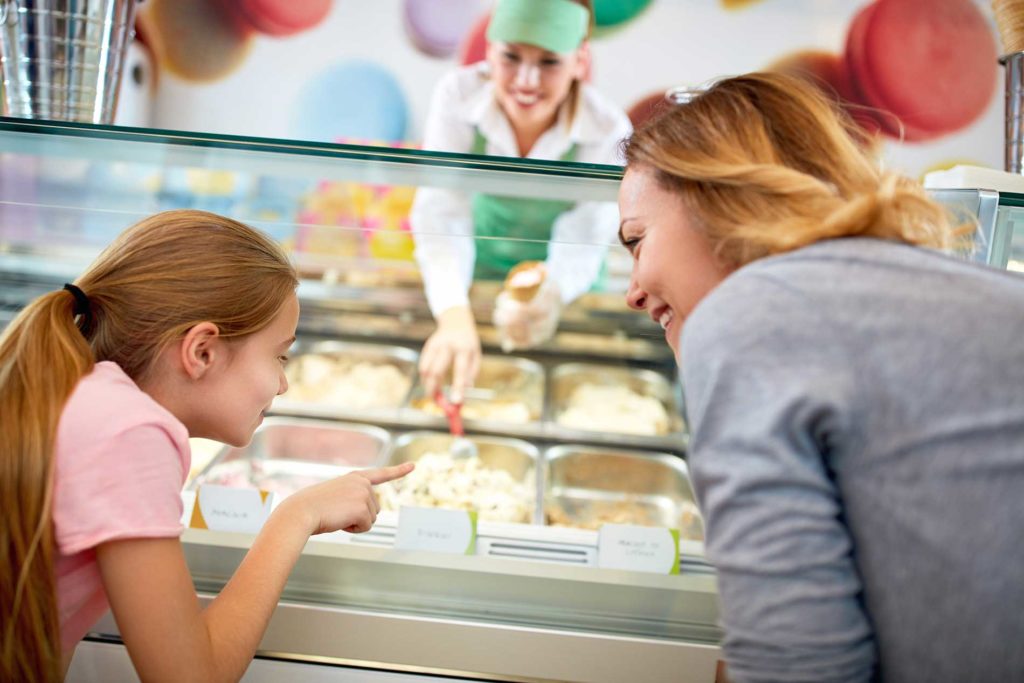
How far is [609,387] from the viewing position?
2.37m

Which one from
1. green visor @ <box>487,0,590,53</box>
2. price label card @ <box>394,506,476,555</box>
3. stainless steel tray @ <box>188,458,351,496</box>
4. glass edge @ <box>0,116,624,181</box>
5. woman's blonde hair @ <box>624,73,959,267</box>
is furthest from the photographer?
green visor @ <box>487,0,590,53</box>

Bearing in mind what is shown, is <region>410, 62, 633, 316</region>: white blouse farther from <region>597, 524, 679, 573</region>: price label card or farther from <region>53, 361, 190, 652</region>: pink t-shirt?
<region>53, 361, 190, 652</region>: pink t-shirt

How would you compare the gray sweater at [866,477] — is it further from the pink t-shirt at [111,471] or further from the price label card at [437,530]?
the price label card at [437,530]

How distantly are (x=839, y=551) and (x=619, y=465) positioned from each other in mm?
1396

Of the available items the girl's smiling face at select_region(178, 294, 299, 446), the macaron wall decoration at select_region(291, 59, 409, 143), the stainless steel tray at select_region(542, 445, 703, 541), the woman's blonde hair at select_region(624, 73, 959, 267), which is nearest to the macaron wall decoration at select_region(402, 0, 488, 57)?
Result: the macaron wall decoration at select_region(291, 59, 409, 143)

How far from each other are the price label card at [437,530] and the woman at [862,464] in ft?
2.51

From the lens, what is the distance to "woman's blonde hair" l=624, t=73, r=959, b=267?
87 cm

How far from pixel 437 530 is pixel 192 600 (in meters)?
0.57

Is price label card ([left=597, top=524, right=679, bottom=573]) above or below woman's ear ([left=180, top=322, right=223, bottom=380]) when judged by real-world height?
below

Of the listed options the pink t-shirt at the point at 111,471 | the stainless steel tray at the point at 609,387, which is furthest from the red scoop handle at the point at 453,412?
the pink t-shirt at the point at 111,471

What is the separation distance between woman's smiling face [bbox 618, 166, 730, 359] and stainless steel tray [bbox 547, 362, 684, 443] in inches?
45.0

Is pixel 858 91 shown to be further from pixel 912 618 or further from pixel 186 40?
pixel 912 618

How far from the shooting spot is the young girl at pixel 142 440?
950 millimetres

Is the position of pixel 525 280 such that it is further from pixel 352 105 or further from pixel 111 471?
pixel 352 105
